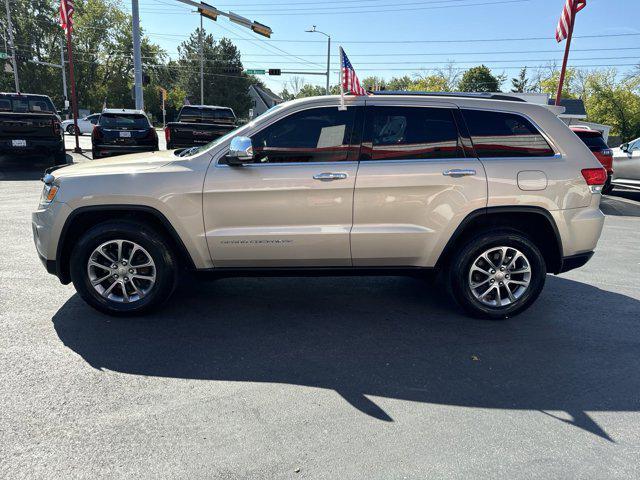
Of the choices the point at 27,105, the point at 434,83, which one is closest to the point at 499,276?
the point at 27,105

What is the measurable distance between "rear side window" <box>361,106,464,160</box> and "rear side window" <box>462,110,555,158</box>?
0.18 meters

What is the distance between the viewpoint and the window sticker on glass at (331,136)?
13.3 feet

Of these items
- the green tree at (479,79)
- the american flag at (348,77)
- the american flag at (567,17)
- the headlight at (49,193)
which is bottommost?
the headlight at (49,193)

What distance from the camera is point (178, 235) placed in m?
4.03

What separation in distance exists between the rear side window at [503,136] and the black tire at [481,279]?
702mm

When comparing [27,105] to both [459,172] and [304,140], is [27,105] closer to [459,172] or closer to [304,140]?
[304,140]

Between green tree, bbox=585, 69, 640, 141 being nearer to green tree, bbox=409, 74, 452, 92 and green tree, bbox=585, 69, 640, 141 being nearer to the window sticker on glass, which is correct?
green tree, bbox=409, 74, 452, 92

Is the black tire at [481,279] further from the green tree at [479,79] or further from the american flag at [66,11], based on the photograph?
the green tree at [479,79]

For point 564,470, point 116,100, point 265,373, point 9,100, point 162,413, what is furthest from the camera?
point 116,100

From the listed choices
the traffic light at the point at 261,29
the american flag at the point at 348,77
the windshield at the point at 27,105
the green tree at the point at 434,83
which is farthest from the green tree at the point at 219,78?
the american flag at the point at 348,77

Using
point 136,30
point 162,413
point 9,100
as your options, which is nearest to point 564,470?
point 162,413

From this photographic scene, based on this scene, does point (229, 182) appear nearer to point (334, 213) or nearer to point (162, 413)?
point (334, 213)

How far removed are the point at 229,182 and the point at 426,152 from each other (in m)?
1.69

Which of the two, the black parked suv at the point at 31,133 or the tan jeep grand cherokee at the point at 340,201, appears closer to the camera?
the tan jeep grand cherokee at the point at 340,201
